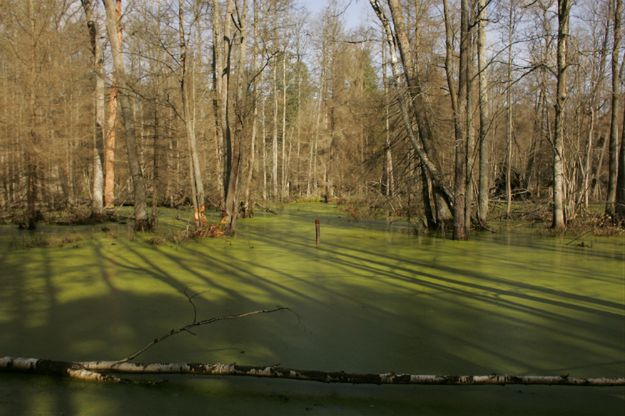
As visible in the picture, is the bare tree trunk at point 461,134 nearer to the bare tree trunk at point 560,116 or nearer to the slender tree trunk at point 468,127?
the slender tree trunk at point 468,127

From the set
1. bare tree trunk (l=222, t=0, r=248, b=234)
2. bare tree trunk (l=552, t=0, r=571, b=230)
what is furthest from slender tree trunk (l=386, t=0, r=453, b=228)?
bare tree trunk (l=222, t=0, r=248, b=234)

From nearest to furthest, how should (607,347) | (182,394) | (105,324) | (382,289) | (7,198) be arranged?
1. (182,394)
2. (607,347)
3. (105,324)
4. (382,289)
5. (7,198)

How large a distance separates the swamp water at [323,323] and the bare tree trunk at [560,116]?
3.07 meters

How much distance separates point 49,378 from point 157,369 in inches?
28.2

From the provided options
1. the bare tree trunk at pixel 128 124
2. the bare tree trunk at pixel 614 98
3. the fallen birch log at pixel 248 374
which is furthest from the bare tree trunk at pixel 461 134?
the fallen birch log at pixel 248 374

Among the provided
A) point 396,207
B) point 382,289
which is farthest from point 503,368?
point 396,207

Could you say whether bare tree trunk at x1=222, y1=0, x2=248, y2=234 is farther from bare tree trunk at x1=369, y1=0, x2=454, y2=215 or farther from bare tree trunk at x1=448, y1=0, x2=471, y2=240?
bare tree trunk at x1=448, y1=0, x2=471, y2=240

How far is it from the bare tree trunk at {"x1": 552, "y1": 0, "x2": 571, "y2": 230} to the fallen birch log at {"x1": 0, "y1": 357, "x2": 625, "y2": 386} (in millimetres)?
10039

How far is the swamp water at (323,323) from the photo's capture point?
320 cm

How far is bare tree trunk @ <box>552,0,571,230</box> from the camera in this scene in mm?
11969

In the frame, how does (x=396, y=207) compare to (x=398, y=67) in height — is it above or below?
below

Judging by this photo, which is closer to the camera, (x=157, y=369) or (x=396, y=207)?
(x=157, y=369)

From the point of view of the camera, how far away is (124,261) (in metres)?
8.36

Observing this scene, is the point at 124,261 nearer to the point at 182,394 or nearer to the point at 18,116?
the point at 182,394
